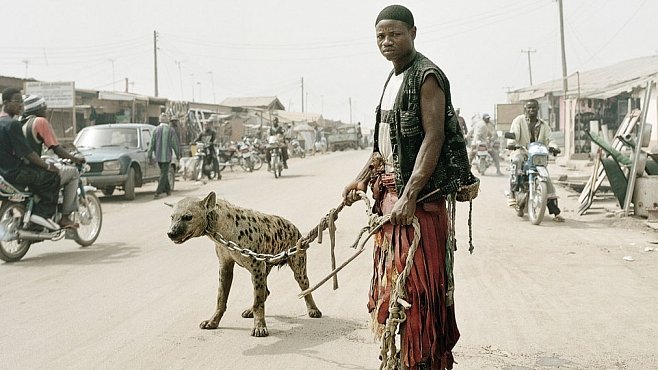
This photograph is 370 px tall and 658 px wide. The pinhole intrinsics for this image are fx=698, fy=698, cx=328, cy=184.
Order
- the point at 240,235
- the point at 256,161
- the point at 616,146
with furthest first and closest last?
1. the point at 256,161
2. the point at 616,146
3. the point at 240,235

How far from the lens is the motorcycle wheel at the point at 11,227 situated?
838cm

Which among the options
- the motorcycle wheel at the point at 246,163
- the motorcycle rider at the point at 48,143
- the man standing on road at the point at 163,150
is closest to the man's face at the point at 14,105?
the motorcycle rider at the point at 48,143

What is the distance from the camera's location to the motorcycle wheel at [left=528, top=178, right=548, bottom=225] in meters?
10.9

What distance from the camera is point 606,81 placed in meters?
27.8

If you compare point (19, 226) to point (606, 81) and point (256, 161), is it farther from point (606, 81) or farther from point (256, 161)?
point (606, 81)

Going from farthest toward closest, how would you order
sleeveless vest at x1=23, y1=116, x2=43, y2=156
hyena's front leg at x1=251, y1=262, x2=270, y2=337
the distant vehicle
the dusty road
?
the distant vehicle, sleeveless vest at x1=23, y1=116, x2=43, y2=156, hyena's front leg at x1=251, y1=262, x2=270, y2=337, the dusty road

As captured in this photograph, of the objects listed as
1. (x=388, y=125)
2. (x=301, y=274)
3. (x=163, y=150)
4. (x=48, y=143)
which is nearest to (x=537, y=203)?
(x=301, y=274)

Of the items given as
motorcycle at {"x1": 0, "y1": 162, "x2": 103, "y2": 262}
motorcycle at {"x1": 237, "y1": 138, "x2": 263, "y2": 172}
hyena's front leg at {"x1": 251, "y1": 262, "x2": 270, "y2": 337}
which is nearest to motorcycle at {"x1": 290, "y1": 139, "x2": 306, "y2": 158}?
motorcycle at {"x1": 237, "y1": 138, "x2": 263, "y2": 172}

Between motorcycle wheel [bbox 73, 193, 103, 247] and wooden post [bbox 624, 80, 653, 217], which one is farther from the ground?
wooden post [bbox 624, 80, 653, 217]

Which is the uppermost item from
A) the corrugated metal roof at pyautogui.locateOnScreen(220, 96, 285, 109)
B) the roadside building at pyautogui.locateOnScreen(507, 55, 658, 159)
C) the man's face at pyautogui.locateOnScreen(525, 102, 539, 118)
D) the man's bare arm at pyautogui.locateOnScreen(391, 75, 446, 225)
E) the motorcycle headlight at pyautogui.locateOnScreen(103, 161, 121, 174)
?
the corrugated metal roof at pyautogui.locateOnScreen(220, 96, 285, 109)

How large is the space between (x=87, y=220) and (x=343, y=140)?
53513 mm

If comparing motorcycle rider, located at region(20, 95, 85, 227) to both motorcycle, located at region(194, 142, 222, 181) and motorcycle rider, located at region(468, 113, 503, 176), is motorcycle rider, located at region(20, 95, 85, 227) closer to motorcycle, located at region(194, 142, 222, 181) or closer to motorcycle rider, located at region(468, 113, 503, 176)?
motorcycle, located at region(194, 142, 222, 181)

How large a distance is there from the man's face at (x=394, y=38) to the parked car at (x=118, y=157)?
13184 mm

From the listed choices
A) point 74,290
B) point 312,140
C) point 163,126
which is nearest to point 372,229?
point 74,290
